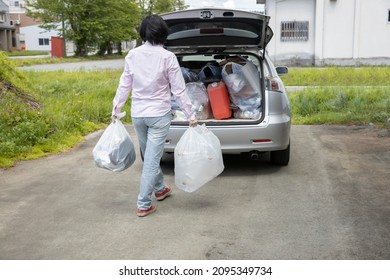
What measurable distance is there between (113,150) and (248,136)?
1831 mm

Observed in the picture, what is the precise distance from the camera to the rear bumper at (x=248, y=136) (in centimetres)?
650

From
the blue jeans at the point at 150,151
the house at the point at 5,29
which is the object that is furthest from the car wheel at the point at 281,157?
the house at the point at 5,29

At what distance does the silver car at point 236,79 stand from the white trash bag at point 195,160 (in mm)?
1201

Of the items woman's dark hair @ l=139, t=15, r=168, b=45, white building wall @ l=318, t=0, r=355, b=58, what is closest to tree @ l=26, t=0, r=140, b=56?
white building wall @ l=318, t=0, r=355, b=58

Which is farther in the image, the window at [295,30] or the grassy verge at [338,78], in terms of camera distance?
the window at [295,30]

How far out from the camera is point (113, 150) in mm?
Result: 5355

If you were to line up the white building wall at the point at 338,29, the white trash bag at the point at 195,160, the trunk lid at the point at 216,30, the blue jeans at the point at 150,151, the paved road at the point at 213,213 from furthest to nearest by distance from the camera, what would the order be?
1. the white building wall at the point at 338,29
2. the trunk lid at the point at 216,30
3. the white trash bag at the point at 195,160
4. the blue jeans at the point at 150,151
5. the paved road at the point at 213,213

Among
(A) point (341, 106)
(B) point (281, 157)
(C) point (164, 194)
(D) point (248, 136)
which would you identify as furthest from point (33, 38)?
(C) point (164, 194)

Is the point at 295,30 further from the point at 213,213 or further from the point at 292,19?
the point at 213,213

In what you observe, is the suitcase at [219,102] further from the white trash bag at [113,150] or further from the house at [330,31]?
the house at [330,31]

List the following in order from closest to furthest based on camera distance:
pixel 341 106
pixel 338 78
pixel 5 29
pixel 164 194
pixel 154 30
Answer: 1. pixel 154 30
2. pixel 164 194
3. pixel 341 106
4. pixel 338 78
5. pixel 5 29

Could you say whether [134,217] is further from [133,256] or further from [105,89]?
[105,89]

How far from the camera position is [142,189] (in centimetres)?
519

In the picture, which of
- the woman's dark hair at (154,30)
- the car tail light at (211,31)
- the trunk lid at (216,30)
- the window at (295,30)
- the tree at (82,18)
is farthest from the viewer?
the tree at (82,18)
